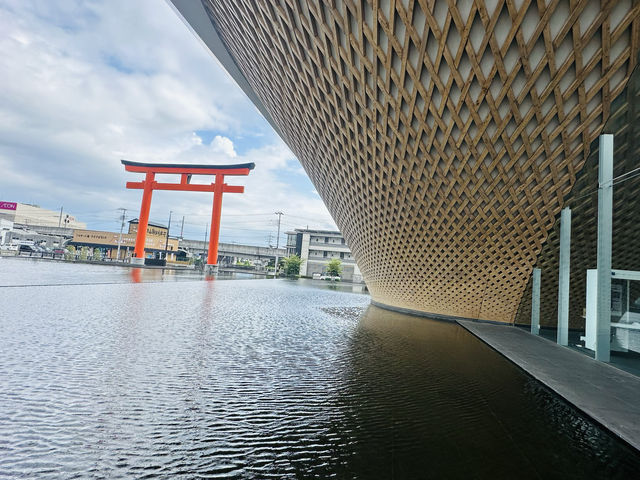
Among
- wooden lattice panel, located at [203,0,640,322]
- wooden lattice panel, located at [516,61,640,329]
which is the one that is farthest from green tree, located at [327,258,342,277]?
wooden lattice panel, located at [516,61,640,329]

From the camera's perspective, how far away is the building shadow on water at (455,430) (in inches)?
84.3

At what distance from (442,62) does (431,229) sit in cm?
483

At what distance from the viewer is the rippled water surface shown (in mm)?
2068

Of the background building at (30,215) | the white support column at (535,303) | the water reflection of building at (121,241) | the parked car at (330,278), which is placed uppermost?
the background building at (30,215)

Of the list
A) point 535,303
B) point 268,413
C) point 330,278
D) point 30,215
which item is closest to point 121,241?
point 330,278

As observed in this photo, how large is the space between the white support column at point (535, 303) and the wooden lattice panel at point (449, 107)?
24 centimetres

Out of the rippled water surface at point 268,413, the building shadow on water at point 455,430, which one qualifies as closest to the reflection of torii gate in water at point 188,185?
the rippled water surface at point 268,413

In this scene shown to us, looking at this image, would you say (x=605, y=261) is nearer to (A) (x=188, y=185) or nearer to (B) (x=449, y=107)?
(B) (x=449, y=107)

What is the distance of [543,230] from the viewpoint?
7836 millimetres

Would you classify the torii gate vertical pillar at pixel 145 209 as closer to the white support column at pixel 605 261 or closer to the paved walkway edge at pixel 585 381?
the paved walkway edge at pixel 585 381

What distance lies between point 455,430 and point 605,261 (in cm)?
442

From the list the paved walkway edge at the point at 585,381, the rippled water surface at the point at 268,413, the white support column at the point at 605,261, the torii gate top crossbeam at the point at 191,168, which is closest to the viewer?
the rippled water surface at the point at 268,413

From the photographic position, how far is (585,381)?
4160 millimetres

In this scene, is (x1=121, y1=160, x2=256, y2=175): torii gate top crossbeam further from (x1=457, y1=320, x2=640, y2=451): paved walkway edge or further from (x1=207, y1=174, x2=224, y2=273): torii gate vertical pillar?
(x1=457, y1=320, x2=640, y2=451): paved walkway edge
